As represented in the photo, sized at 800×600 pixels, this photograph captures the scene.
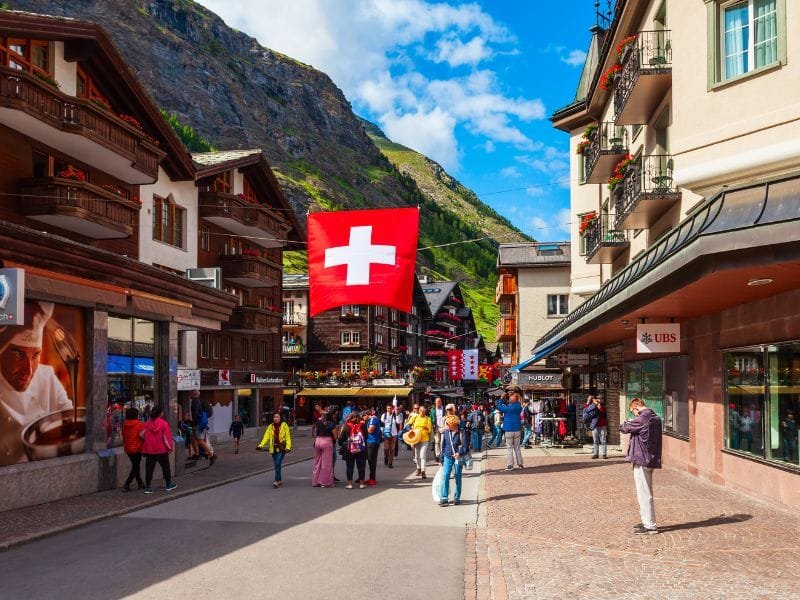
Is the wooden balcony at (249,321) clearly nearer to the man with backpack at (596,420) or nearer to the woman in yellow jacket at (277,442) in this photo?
the man with backpack at (596,420)

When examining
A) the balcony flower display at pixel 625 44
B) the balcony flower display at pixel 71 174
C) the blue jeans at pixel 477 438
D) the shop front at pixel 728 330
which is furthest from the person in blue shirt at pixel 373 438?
the balcony flower display at pixel 625 44

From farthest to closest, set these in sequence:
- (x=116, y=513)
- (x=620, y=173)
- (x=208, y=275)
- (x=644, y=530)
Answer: (x=208, y=275)
(x=620, y=173)
(x=116, y=513)
(x=644, y=530)

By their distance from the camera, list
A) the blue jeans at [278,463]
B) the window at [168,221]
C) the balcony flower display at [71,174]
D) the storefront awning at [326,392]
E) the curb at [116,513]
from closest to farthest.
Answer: the curb at [116,513] < the blue jeans at [278,463] < the balcony flower display at [71,174] < the window at [168,221] < the storefront awning at [326,392]

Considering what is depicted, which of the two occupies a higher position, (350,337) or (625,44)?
(625,44)

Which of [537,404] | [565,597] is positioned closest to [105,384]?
[565,597]

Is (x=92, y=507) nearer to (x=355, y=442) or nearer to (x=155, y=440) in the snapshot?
(x=155, y=440)

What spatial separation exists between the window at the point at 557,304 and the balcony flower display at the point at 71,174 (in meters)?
38.6

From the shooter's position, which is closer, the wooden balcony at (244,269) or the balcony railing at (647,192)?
the balcony railing at (647,192)

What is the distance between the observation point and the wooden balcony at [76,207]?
2252cm

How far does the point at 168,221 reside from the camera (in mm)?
35219

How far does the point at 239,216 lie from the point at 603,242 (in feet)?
62.2

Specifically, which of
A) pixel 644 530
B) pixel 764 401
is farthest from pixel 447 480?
pixel 764 401

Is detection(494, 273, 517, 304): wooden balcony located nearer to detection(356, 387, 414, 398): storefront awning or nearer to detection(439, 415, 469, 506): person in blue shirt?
detection(356, 387, 414, 398): storefront awning

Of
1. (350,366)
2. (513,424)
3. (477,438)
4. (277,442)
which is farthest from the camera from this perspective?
(350,366)
